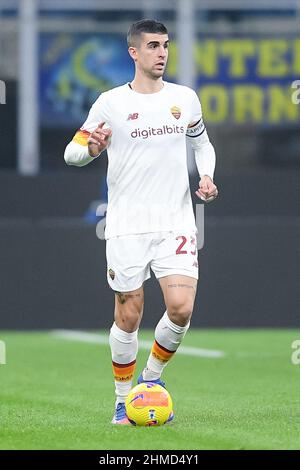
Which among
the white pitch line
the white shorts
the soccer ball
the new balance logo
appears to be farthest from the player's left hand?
the white pitch line

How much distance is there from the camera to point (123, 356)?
8758 millimetres

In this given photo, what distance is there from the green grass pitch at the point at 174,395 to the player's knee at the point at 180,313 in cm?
62

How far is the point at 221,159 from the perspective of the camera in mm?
21594

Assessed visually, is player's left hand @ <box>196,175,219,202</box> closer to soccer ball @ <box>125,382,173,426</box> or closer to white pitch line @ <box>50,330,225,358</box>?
soccer ball @ <box>125,382,173,426</box>

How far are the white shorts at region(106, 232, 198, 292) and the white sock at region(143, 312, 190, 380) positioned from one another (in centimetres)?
31

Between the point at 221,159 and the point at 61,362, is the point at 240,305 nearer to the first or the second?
the point at 61,362

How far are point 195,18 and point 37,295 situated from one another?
6925mm

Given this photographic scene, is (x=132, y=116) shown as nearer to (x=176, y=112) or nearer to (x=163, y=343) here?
(x=176, y=112)

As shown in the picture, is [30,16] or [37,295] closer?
[37,295]

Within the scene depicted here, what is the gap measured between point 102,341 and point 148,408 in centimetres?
723

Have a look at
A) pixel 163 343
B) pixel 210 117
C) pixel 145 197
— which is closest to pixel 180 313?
pixel 163 343

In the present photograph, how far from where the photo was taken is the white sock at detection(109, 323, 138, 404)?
8.71 meters

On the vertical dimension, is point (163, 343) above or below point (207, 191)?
below
